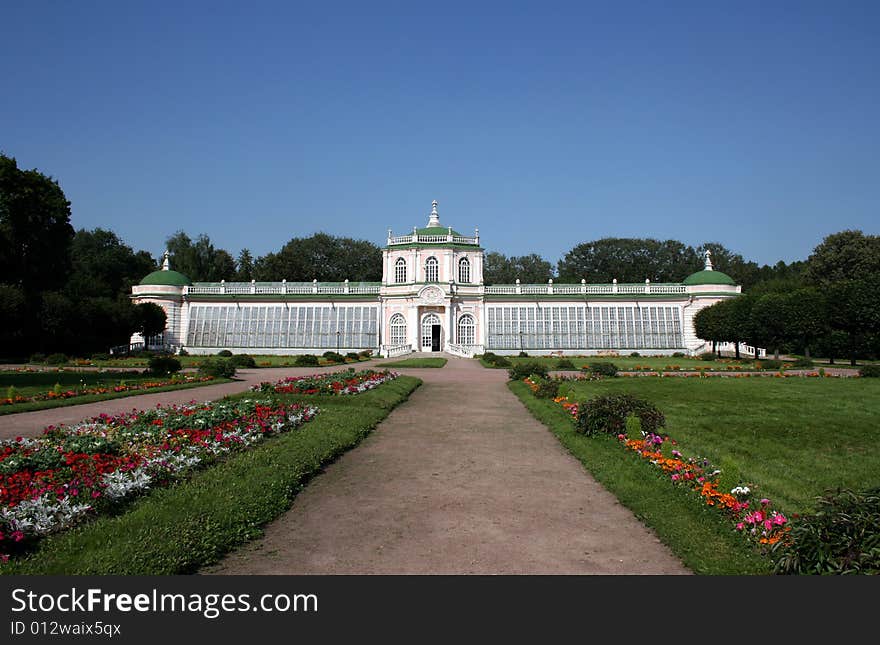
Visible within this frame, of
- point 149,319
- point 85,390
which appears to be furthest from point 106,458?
point 149,319

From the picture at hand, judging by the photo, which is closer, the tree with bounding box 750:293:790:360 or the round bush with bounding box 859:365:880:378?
the round bush with bounding box 859:365:880:378

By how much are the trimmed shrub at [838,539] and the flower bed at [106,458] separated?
7.72m

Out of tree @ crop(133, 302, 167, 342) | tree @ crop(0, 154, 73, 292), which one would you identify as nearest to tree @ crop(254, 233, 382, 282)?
tree @ crop(133, 302, 167, 342)

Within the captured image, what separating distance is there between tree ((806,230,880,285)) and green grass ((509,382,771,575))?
64745mm

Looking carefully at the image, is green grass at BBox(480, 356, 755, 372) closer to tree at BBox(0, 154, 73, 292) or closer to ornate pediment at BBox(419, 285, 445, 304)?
ornate pediment at BBox(419, 285, 445, 304)

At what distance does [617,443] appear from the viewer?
14.1 m

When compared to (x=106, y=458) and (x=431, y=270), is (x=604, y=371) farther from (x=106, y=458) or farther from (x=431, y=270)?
(x=431, y=270)

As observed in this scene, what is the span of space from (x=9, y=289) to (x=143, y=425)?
3652 cm

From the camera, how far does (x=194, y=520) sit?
7719mm

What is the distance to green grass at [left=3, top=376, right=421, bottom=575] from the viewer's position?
6.31 m

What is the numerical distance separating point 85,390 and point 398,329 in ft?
136

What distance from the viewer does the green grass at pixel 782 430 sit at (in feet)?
36.5

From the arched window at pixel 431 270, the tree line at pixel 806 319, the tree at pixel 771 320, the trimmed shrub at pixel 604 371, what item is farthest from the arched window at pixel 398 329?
the tree at pixel 771 320

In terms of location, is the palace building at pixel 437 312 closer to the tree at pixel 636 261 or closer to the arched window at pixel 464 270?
the arched window at pixel 464 270
